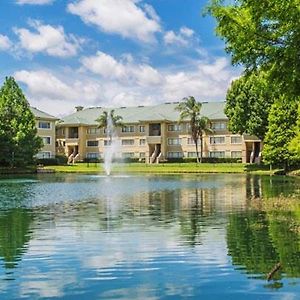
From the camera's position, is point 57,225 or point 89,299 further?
point 57,225

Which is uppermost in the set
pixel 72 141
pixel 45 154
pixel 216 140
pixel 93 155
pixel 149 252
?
pixel 72 141

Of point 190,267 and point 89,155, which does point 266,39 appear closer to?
point 190,267

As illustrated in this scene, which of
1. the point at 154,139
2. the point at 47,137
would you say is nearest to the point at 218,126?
the point at 154,139

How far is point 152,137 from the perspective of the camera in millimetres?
107688

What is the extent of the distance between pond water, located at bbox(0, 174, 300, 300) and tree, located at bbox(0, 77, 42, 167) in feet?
172

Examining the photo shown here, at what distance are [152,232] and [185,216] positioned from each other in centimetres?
542

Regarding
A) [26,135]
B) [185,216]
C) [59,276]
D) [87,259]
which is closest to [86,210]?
[185,216]

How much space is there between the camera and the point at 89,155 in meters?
115

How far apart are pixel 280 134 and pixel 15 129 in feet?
121

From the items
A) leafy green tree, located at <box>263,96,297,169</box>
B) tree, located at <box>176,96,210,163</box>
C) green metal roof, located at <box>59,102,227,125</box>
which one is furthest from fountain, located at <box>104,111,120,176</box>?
leafy green tree, located at <box>263,96,297,169</box>

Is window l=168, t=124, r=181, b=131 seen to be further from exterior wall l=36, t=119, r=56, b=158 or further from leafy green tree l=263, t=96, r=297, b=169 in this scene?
leafy green tree l=263, t=96, r=297, b=169

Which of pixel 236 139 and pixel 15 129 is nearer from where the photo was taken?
pixel 15 129

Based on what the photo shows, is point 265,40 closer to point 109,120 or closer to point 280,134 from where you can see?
point 280,134

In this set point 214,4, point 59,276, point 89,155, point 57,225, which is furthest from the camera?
point 89,155
